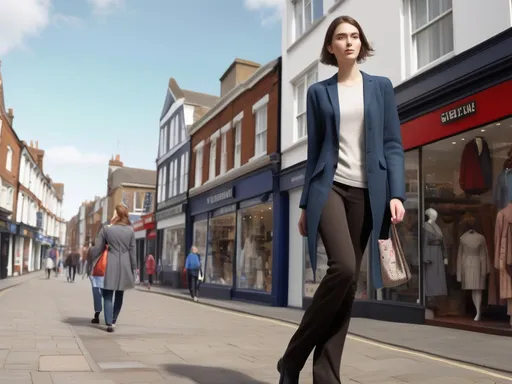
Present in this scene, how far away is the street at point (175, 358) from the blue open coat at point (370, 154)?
5.39 ft

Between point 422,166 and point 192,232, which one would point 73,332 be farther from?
point 192,232

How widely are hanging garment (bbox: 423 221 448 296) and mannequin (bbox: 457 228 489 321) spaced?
278 mm

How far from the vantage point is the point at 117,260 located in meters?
7.55

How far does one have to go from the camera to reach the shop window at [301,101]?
13.7 metres

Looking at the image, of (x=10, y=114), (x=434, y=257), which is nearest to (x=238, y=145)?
(x=434, y=257)

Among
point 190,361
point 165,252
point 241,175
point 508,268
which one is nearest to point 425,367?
point 190,361

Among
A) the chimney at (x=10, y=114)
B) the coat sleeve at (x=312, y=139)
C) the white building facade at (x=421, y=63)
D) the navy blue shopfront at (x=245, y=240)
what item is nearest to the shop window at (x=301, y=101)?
the white building facade at (x=421, y=63)

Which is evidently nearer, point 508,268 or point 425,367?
point 425,367

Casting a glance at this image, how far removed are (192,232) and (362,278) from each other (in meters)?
12.9

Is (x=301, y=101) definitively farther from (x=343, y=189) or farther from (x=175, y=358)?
(x=343, y=189)

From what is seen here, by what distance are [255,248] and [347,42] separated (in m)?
13.0

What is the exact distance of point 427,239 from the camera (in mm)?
8797

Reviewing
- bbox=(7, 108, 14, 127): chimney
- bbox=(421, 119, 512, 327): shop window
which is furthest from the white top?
bbox=(7, 108, 14, 127): chimney

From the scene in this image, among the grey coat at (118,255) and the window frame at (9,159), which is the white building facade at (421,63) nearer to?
the grey coat at (118,255)
